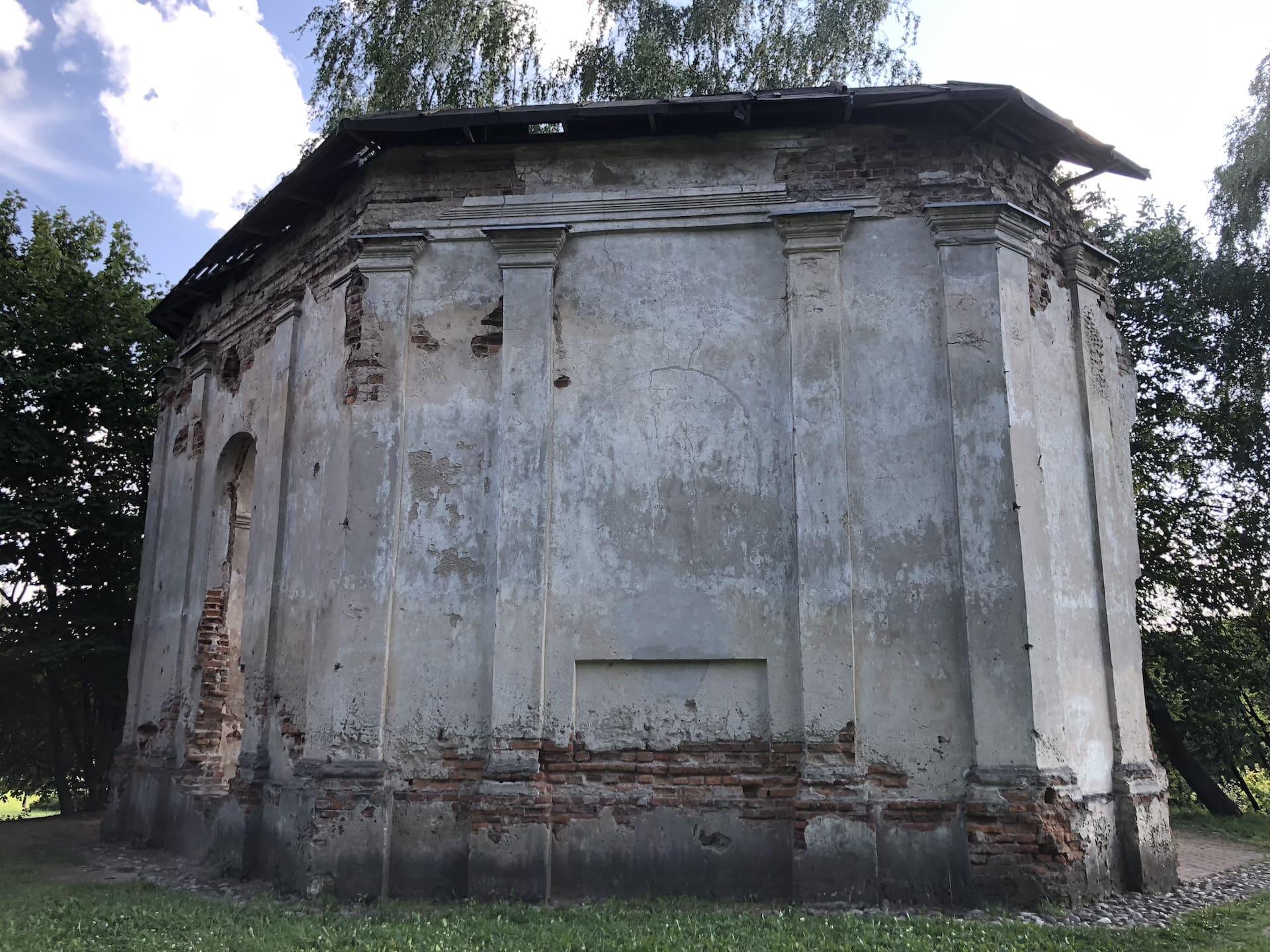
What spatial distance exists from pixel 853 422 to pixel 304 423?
4.67 metres

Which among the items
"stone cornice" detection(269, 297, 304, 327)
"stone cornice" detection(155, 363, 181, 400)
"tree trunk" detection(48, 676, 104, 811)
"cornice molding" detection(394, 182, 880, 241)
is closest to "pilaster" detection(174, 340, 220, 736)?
"stone cornice" detection(155, 363, 181, 400)

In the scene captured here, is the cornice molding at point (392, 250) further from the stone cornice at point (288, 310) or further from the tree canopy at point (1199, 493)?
the tree canopy at point (1199, 493)

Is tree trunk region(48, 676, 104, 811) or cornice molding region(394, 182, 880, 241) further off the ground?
cornice molding region(394, 182, 880, 241)

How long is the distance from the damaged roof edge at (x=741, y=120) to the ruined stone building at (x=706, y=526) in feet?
0.11

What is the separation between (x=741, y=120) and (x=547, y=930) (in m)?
5.88

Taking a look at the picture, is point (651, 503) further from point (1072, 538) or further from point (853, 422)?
point (1072, 538)

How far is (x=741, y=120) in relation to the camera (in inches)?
294

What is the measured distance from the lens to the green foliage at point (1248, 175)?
37.2 feet

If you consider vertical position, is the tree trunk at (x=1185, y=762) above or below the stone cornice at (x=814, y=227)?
below

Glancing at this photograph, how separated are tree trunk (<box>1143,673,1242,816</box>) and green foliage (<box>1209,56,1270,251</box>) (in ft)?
19.9

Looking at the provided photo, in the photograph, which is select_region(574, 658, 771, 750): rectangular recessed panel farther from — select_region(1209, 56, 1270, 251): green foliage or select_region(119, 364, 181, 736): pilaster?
select_region(1209, 56, 1270, 251): green foliage

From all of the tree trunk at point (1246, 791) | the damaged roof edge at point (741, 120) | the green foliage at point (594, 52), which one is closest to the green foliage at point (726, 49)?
the green foliage at point (594, 52)

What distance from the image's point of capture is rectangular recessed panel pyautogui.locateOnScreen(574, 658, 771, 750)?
267 inches

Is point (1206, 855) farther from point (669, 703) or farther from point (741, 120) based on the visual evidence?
point (741, 120)
